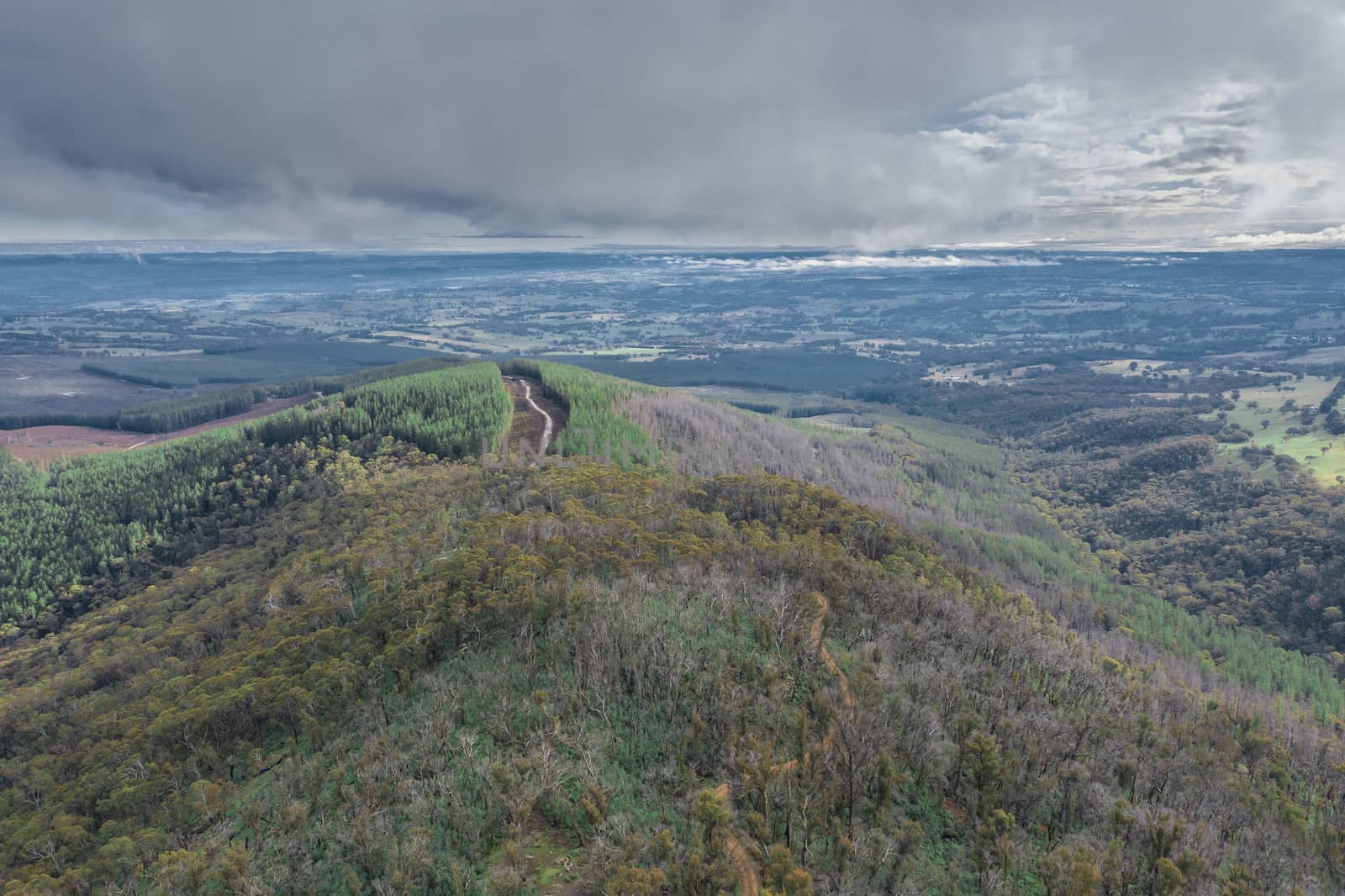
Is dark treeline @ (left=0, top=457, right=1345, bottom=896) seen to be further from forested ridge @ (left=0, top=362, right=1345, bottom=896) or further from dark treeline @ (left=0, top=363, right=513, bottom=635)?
dark treeline @ (left=0, top=363, right=513, bottom=635)

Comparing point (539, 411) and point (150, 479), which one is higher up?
point (539, 411)

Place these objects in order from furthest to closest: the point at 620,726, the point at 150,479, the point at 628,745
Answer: the point at 150,479
the point at 620,726
the point at 628,745

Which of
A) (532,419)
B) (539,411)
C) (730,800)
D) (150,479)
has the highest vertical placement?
(539,411)

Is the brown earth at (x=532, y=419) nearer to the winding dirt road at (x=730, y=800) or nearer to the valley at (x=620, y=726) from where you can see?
the valley at (x=620, y=726)

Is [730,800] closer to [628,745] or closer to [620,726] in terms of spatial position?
[628,745]

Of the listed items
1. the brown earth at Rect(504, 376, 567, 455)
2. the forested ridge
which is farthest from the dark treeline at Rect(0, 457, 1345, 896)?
the brown earth at Rect(504, 376, 567, 455)

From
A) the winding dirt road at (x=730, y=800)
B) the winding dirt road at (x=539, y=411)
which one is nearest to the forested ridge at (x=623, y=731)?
the winding dirt road at (x=730, y=800)

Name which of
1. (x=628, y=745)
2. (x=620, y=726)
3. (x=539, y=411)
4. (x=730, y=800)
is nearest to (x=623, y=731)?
(x=620, y=726)

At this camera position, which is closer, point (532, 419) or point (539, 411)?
point (532, 419)

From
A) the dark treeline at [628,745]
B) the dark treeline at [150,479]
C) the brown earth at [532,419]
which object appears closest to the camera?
the dark treeline at [628,745]

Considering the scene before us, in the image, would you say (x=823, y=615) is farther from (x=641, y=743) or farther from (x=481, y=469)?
(x=481, y=469)
